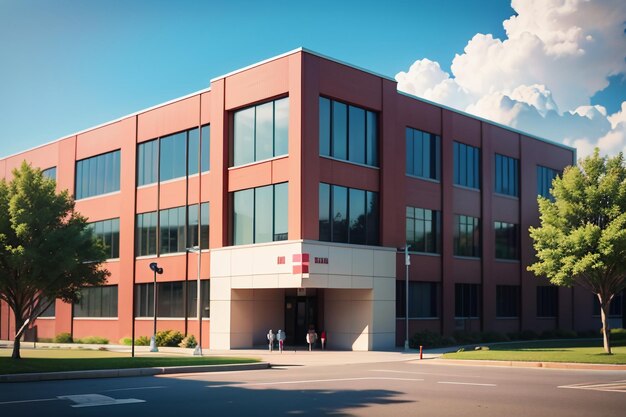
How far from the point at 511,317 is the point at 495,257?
4555mm

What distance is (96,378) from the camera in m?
23.6

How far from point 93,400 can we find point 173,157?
31.5m

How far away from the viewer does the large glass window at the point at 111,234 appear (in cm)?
5135

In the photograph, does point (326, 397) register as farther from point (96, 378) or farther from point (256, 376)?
point (96, 378)

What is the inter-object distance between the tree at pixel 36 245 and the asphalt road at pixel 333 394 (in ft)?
25.8

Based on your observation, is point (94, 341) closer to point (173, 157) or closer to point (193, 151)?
point (173, 157)

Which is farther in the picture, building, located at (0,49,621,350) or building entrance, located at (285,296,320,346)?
building entrance, located at (285,296,320,346)

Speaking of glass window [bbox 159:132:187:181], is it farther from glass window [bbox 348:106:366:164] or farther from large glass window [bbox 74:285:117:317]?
glass window [bbox 348:106:366:164]

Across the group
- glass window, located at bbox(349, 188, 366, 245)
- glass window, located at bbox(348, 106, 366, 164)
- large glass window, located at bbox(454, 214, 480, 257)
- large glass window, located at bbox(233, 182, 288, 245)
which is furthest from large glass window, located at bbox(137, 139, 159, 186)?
large glass window, located at bbox(454, 214, 480, 257)

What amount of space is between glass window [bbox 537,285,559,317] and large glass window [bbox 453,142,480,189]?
11055mm

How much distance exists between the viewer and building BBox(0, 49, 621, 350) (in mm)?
39344

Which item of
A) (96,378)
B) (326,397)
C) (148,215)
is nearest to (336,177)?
(148,215)

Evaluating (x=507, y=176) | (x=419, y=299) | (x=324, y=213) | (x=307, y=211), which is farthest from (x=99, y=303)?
(x=507, y=176)

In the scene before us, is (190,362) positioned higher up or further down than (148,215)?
further down
